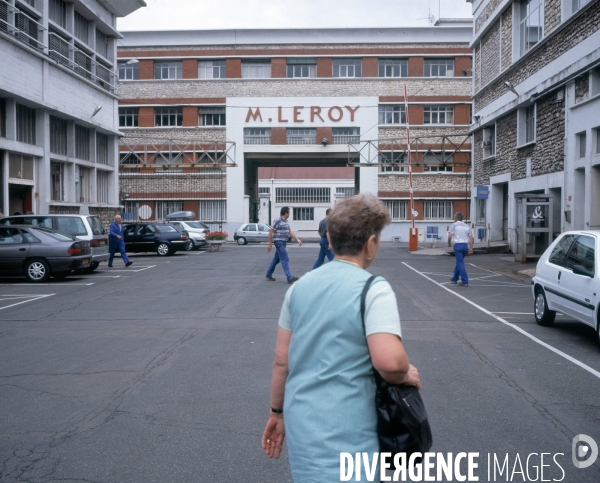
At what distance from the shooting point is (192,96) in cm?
4944

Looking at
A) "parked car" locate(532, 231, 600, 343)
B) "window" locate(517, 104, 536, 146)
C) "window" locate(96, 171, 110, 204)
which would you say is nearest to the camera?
"parked car" locate(532, 231, 600, 343)

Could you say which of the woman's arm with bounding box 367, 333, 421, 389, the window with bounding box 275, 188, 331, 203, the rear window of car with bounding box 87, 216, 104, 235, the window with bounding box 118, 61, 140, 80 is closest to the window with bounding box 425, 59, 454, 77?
the window with bounding box 118, 61, 140, 80

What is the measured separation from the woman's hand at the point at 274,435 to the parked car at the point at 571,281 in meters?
6.67

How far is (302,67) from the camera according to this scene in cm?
4941

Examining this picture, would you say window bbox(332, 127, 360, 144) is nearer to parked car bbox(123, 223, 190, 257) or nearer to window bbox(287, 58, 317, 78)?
window bbox(287, 58, 317, 78)

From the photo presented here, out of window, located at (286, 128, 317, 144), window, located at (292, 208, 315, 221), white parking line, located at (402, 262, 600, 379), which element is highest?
window, located at (286, 128, 317, 144)

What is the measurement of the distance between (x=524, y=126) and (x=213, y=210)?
1078 inches

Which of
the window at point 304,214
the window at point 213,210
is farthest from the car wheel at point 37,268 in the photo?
the window at point 304,214

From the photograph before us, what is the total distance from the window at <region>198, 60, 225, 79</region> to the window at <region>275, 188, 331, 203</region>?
22.9m

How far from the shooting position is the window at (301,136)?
4819 centimetres

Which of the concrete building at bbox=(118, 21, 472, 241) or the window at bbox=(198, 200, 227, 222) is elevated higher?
the concrete building at bbox=(118, 21, 472, 241)

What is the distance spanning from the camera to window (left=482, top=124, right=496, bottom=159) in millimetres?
31791

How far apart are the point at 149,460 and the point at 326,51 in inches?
1866

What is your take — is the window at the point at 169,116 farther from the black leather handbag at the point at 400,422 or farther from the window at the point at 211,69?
the black leather handbag at the point at 400,422
